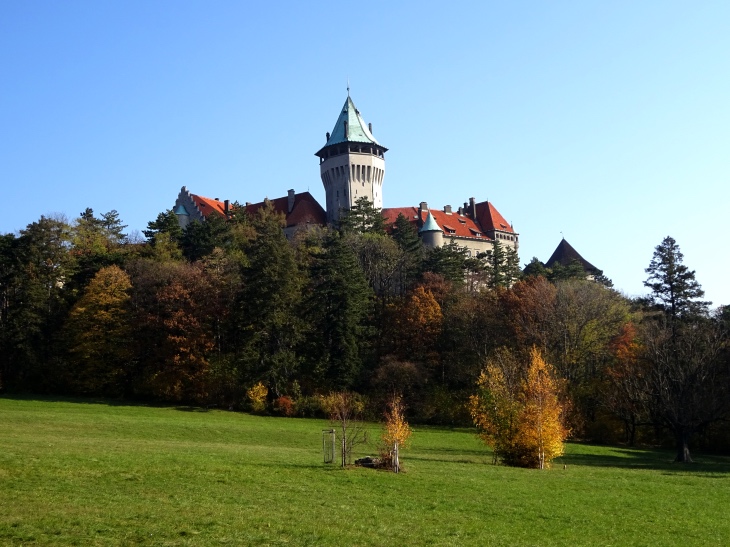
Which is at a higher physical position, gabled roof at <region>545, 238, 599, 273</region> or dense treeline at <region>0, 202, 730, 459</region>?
gabled roof at <region>545, 238, 599, 273</region>

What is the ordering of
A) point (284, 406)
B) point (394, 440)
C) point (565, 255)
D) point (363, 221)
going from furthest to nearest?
point (565, 255)
point (363, 221)
point (284, 406)
point (394, 440)

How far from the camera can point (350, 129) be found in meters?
101

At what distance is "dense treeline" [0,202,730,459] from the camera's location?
5509 cm

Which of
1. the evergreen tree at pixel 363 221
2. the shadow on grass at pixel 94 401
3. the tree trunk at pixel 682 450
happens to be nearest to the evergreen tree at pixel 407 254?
the evergreen tree at pixel 363 221

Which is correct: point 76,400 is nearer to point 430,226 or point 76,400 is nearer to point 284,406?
point 284,406

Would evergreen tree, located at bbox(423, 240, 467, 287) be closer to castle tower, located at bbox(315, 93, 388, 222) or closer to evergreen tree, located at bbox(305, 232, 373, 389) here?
evergreen tree, located at bbox(305, 232, 373, 389)

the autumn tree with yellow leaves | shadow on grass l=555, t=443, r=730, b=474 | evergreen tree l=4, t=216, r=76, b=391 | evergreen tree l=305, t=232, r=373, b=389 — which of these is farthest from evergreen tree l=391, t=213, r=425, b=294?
the autumn tree with yellow leaves

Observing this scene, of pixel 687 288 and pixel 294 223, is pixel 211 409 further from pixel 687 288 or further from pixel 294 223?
pixel 294 223

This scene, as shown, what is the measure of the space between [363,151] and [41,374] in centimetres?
5276

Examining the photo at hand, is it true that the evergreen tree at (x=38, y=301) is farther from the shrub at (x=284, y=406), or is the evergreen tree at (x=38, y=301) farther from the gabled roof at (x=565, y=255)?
the gabled roof at (x=565, y=255)

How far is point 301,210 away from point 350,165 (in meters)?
8.27

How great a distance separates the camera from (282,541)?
14.7 metres

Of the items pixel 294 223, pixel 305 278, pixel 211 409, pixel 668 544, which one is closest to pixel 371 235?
pixel 305 278

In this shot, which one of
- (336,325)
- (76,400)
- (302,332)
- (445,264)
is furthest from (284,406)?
(445,264)
